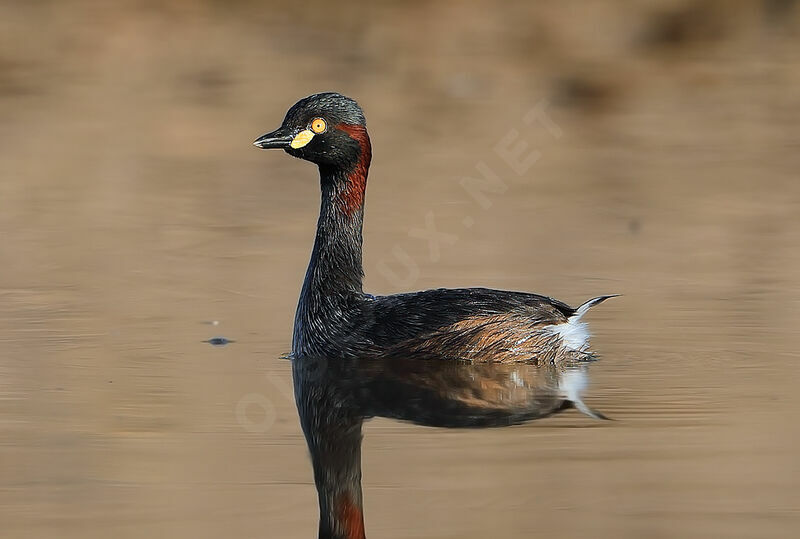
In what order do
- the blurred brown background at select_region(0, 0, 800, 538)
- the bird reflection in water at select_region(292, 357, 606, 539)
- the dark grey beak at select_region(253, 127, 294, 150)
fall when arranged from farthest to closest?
the dark grey beak at select_region(253, 127, 294, 150) < the bird reflection in water at select_region(292, 357, 606, 539) < the blurred brown background at select_region(0, 0, 800, 538)

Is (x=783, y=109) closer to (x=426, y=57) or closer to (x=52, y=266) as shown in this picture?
(x=426, y=57)

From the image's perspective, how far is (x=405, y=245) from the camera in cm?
1162

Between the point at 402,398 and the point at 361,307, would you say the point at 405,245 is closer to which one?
the point at 361,307

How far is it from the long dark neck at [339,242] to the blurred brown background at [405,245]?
1.48ft

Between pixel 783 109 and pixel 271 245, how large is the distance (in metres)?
8.38

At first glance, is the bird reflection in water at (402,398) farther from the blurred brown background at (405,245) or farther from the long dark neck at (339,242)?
the long dark neck at (339,242)

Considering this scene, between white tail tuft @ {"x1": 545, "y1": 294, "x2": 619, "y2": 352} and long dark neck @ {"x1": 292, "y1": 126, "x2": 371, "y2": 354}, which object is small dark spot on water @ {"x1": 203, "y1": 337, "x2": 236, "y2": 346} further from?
white tail tuft @ {"x1": 545, "y1": 294, "x2": 619, "y2": 352}

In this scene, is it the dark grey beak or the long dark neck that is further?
the long dark neck

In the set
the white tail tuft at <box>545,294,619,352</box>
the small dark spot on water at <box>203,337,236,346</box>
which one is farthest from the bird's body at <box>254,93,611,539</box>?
the small dark spot on water at <box>203,337,236,346</box>

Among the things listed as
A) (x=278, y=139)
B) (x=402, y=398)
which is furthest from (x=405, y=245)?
(x=402, y=398)

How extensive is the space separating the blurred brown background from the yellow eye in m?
1.21

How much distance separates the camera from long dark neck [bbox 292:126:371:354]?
30.0 feet

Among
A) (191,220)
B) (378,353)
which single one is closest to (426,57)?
(191,220)

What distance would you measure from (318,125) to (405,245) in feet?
8.65
